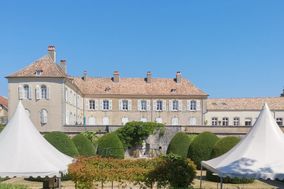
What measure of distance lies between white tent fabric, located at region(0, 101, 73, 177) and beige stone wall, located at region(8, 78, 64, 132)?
23.7 meters

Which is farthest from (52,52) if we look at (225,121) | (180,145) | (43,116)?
(225,121)

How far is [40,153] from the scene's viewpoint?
11.8m

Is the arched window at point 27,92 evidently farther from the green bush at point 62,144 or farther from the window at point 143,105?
the green bush at point 62,144

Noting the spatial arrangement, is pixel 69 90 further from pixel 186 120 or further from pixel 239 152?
pixel 239 152

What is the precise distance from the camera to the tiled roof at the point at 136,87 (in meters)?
44.2

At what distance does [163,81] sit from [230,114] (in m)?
8.78

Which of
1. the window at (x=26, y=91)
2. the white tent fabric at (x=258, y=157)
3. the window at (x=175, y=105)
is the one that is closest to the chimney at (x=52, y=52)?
the window at (x=26, y=91)

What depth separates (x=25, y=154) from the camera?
11.6 meters

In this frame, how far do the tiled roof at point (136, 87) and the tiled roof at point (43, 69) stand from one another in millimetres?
7590

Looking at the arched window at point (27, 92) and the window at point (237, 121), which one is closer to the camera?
the arched window at point (27, 92)

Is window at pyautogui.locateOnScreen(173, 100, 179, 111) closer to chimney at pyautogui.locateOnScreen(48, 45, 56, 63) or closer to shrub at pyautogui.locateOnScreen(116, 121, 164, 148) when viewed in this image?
shrub at pyautogui.locateOnScreen(116, 121, 164, 148)

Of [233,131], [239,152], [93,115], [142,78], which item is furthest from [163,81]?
[239,152]

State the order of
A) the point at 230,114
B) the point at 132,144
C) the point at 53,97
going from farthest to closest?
1. the point at 230,114
2. the point at 53,97
3. the point at 132,144

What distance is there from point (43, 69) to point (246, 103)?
23239mm
